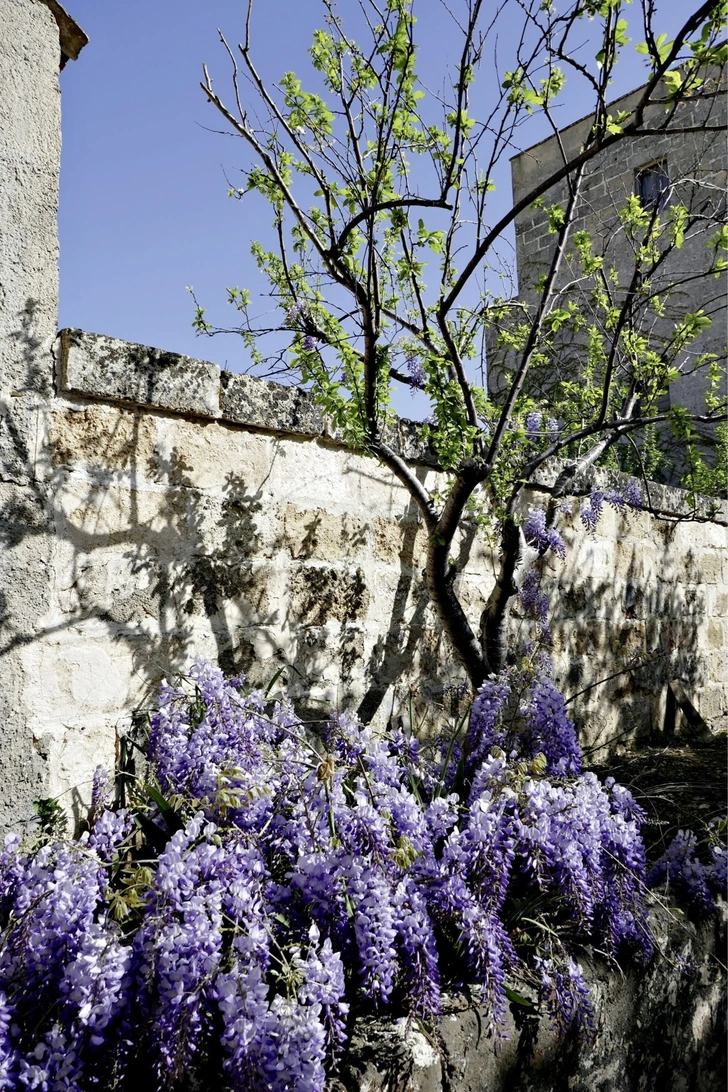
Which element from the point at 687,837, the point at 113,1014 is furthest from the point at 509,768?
the point at 113,1014

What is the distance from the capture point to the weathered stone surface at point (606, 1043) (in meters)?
1.44

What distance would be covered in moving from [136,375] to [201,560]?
58 centimetres

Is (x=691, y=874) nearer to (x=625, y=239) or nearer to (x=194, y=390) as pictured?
(x=194, y=390)

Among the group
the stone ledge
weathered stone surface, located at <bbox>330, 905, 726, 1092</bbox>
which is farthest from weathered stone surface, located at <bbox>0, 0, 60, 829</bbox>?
the stone ledge

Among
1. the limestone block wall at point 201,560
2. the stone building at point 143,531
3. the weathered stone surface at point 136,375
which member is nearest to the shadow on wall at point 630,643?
the limestone block wall at point 201,560

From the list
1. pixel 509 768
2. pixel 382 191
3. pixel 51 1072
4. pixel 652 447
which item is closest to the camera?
pixel 51 1072

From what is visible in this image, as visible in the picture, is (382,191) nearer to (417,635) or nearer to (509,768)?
(417,635)

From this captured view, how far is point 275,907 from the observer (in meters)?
1.59

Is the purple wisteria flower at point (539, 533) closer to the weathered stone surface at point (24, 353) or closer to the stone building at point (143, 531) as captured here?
the stone building at point (143, 531)

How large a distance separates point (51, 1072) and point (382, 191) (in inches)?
103

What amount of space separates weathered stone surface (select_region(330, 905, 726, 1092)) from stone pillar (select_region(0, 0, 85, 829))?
1113mm

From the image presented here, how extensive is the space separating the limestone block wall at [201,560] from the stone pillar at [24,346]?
12 mm

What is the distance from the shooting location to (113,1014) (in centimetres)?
137

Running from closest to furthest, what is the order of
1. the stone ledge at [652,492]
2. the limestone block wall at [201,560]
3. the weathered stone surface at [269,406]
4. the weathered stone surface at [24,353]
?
the weathered stone surface at [24,353] → the limestone block wall at [201,560] → the weathered stone surface at [269,406] → the stone ledge at [652,492]
